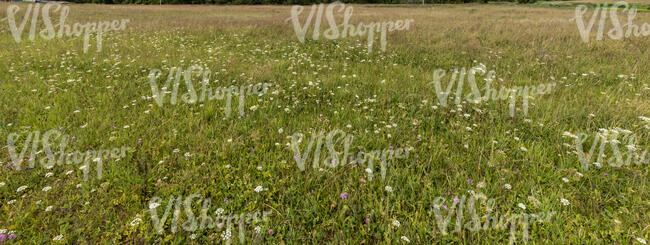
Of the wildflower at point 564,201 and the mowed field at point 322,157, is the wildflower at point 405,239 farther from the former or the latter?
the wildflower at point 564,201

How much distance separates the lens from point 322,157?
3.15 metres

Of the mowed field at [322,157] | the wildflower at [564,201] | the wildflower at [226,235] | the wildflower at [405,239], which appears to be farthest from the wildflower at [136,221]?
the wildflower at [564,201]

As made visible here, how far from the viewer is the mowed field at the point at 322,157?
2.22 metres

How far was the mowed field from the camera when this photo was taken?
222 centimetres

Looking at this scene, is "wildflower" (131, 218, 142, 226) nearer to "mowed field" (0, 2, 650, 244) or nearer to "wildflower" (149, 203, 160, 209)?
"mowed field" (0, 2, 650, 244)

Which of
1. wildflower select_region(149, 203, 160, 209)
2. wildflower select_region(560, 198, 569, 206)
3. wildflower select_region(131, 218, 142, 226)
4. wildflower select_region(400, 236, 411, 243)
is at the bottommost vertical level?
wildflower select_region(400, 236, 411, 243)

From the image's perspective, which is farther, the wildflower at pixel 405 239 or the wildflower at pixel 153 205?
the wildflower at pixel 153 205

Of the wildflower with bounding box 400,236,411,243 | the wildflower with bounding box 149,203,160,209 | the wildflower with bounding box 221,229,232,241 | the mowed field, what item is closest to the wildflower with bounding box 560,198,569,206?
the mowed field

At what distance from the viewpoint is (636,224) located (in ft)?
7.09

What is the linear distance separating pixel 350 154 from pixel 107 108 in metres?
3.94

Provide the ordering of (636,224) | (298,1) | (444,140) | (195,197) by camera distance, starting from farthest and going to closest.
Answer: (298,1) < (444,140) < (195,197) < (636,224)

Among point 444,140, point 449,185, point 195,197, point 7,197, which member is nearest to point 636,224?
point 449,185

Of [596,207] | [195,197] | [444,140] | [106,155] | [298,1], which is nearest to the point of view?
[596,207]

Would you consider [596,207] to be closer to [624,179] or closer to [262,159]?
[624,179]
